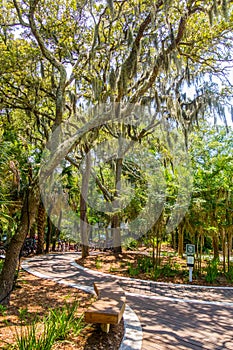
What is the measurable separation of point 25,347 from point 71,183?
38.3ft

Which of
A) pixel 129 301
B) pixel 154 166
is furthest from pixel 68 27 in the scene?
pixel 129 301

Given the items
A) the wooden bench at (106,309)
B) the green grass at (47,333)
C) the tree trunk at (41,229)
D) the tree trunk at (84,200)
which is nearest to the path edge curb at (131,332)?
the wooden bench at (106,309)

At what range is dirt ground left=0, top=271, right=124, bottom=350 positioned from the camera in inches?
119

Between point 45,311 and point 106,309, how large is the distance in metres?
1.40

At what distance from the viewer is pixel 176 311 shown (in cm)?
464

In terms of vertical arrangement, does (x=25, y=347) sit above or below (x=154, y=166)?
below

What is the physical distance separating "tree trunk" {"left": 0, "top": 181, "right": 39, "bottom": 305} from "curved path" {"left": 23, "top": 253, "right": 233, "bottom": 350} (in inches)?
75.4

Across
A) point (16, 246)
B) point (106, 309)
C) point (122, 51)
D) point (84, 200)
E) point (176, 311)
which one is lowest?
point (176, 311)

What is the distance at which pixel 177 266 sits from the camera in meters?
8.55

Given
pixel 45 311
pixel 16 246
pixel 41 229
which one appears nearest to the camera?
pixel 45 311

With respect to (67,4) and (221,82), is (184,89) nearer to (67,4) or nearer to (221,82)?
(221,82)

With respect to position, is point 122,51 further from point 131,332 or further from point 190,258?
point 131,332

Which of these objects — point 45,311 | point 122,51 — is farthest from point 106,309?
point 122,51

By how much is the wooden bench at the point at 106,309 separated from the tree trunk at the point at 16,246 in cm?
145
